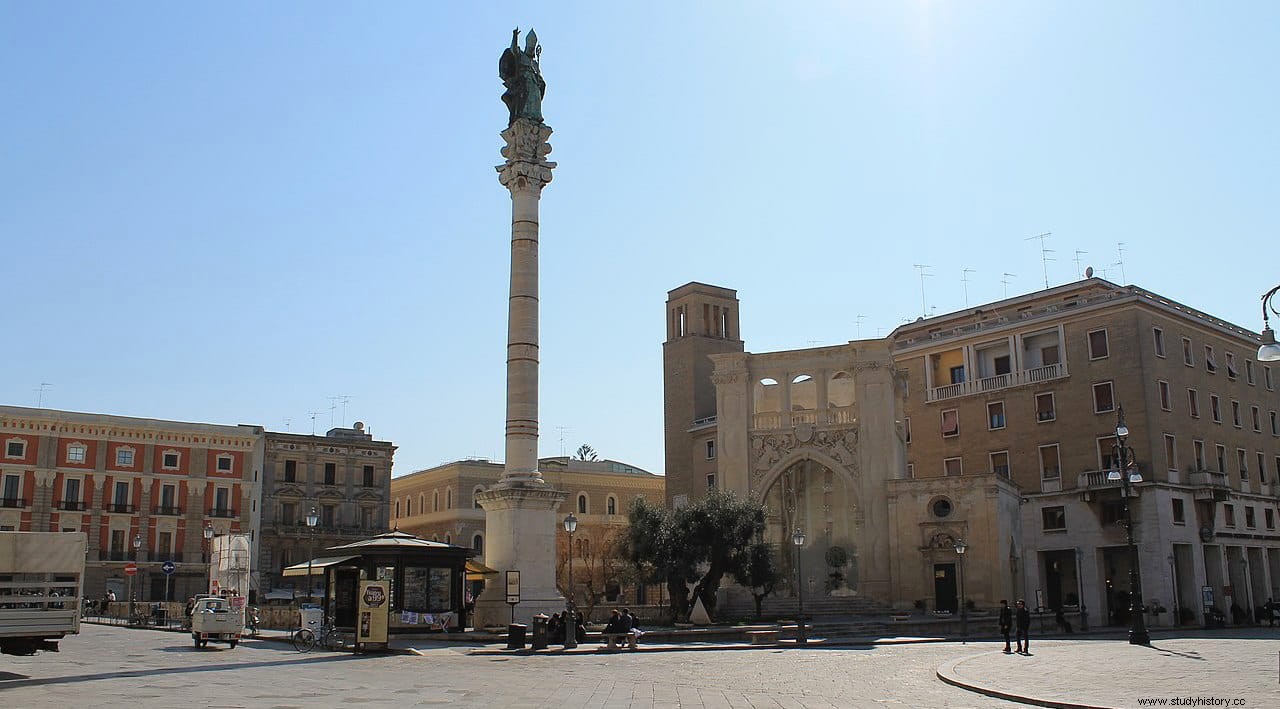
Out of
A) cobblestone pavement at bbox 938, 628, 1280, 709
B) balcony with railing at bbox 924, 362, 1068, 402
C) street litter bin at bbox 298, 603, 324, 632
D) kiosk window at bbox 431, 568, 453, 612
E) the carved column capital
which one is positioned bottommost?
cobblestone pavement at bbox 938, 628, 1280, 709

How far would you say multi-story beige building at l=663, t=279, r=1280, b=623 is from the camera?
47188 millimetres

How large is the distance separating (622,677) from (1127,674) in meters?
8.53

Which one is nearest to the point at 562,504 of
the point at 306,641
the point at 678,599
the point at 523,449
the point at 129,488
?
the point at 129,488

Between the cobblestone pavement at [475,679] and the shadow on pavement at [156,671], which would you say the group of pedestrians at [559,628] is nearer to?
the cobblestone pavement at [475,679]

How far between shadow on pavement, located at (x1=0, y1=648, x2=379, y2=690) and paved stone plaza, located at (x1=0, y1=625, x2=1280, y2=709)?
4cm

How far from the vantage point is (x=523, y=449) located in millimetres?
35188

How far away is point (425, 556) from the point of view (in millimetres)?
31578

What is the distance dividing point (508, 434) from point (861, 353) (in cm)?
2027

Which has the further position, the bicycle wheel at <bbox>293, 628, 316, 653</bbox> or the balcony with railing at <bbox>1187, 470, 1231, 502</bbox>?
the balcony with railing at <bbox>1187, 470, 1231, 502</bbox>

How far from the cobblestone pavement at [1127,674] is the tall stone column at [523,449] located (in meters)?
13.5

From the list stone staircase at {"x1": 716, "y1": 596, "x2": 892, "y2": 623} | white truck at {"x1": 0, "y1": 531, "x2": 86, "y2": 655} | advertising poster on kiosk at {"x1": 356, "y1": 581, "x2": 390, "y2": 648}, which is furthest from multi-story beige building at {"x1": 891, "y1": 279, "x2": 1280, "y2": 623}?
white truck at {"x1": 0, "y1": 531, "x2": 86, "y2": 655}

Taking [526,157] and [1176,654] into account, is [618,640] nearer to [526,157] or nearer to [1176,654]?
[1176,654]

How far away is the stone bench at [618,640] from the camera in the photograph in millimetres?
28453

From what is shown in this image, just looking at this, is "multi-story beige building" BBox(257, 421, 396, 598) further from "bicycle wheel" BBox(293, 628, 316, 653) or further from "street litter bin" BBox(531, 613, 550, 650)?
"street litter bin" BBox(531, 613, 550, 650)
